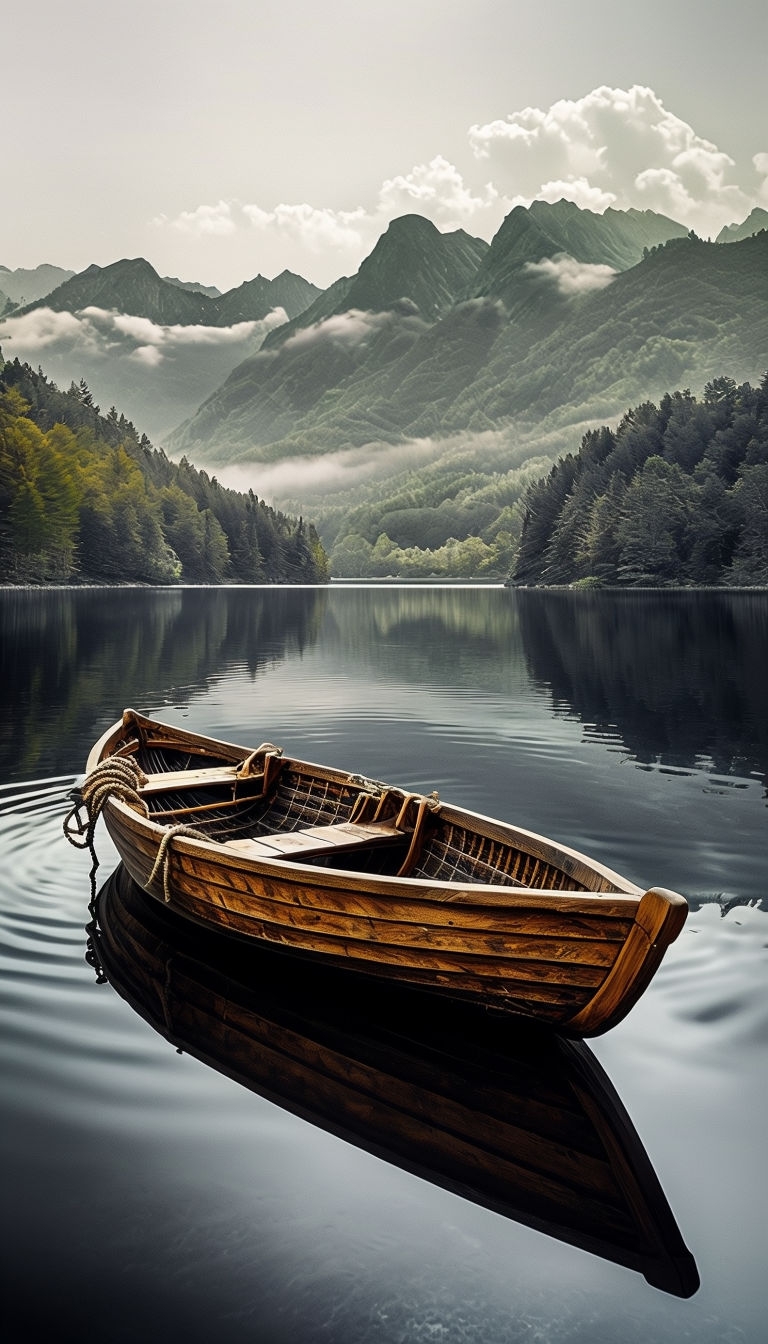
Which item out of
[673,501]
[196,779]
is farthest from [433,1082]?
[673,501]

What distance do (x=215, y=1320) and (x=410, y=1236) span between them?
138cm

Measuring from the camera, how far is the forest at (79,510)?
127 meters

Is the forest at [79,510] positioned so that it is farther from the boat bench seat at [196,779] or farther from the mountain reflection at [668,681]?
the boat bench seat at [196,779]

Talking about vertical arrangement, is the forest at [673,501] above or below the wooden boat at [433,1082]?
above

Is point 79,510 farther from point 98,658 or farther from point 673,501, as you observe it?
point 98,658

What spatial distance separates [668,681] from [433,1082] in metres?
30.6

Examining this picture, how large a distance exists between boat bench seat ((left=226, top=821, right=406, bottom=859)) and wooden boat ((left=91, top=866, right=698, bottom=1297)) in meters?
1.11

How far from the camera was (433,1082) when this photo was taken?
329 inches

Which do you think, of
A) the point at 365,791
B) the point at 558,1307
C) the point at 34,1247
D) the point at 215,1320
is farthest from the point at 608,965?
the point at 365,791

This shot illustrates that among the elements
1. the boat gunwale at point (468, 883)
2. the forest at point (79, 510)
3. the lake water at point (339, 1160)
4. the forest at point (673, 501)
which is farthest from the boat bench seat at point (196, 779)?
the forest at point (673, 501)

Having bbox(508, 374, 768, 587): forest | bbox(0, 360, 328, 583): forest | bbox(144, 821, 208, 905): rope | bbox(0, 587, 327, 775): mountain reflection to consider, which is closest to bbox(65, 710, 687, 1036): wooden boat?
bbox(144, 821, 208, 905): rope

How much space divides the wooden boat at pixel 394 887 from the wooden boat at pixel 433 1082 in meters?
0.57

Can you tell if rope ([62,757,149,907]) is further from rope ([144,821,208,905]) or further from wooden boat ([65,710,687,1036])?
rope ([144,821,208,905])

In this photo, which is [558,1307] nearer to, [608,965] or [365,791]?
[608,965]
